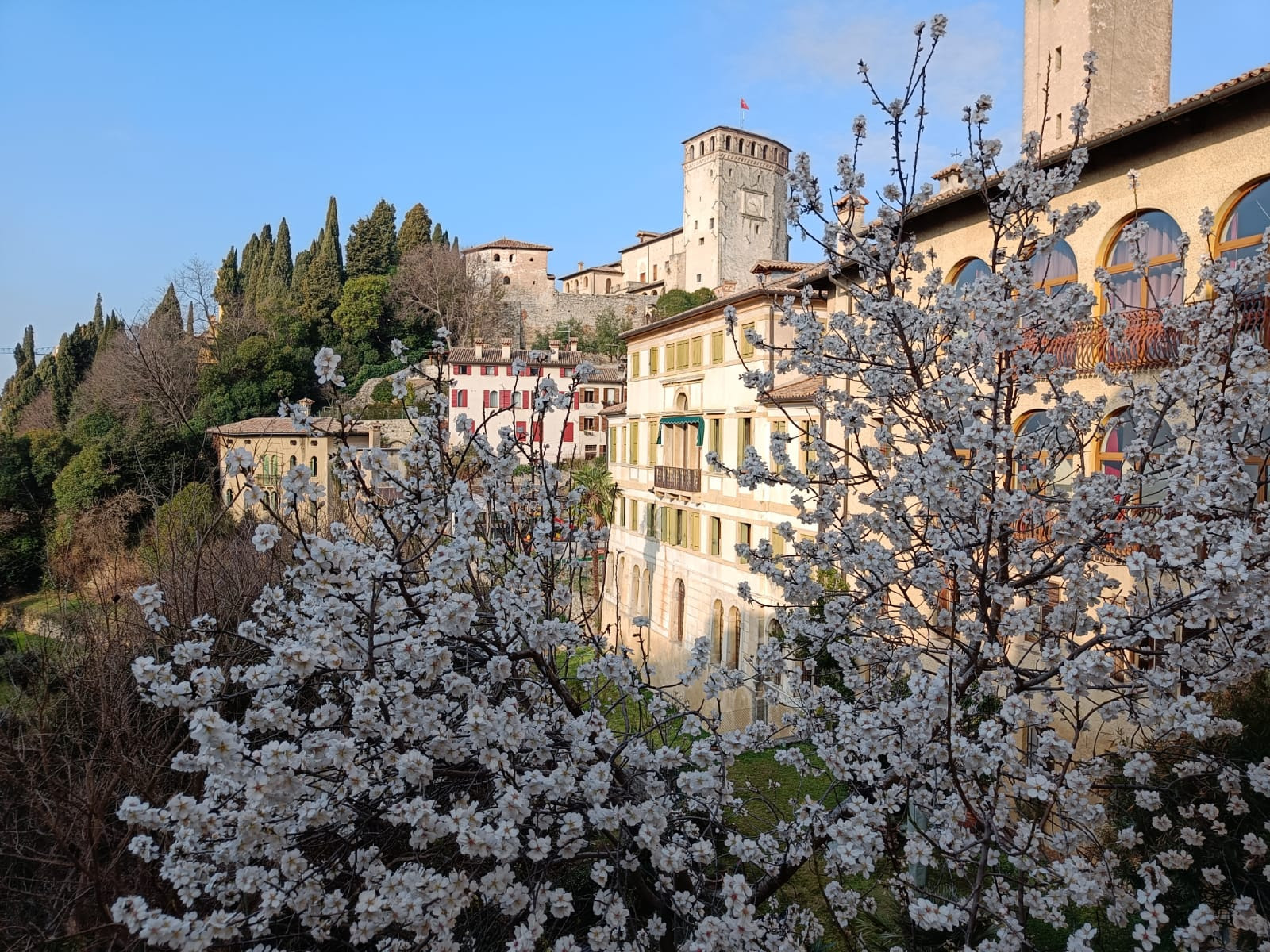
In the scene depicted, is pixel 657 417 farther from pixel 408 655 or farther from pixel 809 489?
pixel 408 655

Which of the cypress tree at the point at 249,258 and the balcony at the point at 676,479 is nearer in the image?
the balcony at the point at 676,479

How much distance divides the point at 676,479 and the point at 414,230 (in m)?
40.8

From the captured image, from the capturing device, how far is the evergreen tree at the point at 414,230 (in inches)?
2312

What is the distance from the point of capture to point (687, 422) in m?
25.6

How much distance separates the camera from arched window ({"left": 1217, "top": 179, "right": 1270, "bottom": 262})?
963 centimetres

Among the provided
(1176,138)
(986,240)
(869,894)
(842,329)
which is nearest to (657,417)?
(986,240)

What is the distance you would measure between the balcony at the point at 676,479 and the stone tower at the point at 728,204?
48194 mm

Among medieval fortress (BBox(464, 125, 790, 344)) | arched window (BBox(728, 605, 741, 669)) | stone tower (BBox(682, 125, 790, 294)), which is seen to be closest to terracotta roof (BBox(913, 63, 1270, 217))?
arched window (BBox(728, 605, 741, 669))

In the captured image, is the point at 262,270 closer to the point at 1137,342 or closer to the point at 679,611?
the point at 679,611

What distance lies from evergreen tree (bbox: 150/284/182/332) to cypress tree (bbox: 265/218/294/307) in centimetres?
849

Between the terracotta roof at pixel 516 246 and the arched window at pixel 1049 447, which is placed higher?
the terracotta roof at pixel 516 246

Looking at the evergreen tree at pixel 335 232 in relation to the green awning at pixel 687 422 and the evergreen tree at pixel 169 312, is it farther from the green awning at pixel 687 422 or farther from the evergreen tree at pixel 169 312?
the green awning at pixel 687 422

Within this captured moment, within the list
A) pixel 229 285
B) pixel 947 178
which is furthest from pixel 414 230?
pixel 947 178

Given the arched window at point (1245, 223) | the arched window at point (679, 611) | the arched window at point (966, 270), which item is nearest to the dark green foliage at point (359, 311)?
the arched window at point (679, 611)
